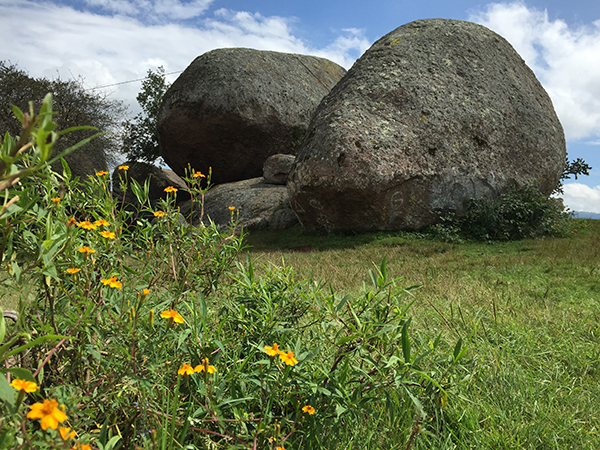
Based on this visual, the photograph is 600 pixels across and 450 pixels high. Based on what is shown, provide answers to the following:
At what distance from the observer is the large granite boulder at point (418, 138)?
8398 millimetres

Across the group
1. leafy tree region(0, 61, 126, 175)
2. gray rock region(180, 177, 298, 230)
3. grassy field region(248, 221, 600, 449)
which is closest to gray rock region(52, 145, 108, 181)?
leafy tree region(0, 61, 126, 175)

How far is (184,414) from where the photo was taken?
1585 mm

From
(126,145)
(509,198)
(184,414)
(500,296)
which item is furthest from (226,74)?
(184,414)

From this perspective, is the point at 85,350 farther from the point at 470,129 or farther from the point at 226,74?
the point at 226,74

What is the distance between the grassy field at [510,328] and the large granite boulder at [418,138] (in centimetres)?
136

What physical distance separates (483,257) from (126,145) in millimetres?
13570

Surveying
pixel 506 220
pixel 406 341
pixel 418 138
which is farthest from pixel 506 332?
pixel 506 220

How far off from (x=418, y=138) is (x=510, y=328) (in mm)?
6111

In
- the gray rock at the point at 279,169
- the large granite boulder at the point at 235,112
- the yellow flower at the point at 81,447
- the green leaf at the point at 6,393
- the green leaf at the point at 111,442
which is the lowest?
the green leaf at the point at 111,442

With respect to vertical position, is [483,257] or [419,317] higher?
[483,257]

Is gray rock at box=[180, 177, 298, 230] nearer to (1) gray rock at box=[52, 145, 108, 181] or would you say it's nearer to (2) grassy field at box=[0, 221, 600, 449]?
(2) grassy field at box=[0, 221, 600, 449]

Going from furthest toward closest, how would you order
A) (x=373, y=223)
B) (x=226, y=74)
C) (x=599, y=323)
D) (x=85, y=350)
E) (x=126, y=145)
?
(x=126, y=145), (x=226, y=74), (x=373, y=223), (x=599, y=323), (x=85, y=350)

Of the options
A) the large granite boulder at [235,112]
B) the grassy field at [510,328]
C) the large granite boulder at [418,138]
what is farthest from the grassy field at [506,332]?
the large granite boulder at [235,112]

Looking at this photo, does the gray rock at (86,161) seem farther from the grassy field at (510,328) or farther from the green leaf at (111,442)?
the green leaf at (111,442)
